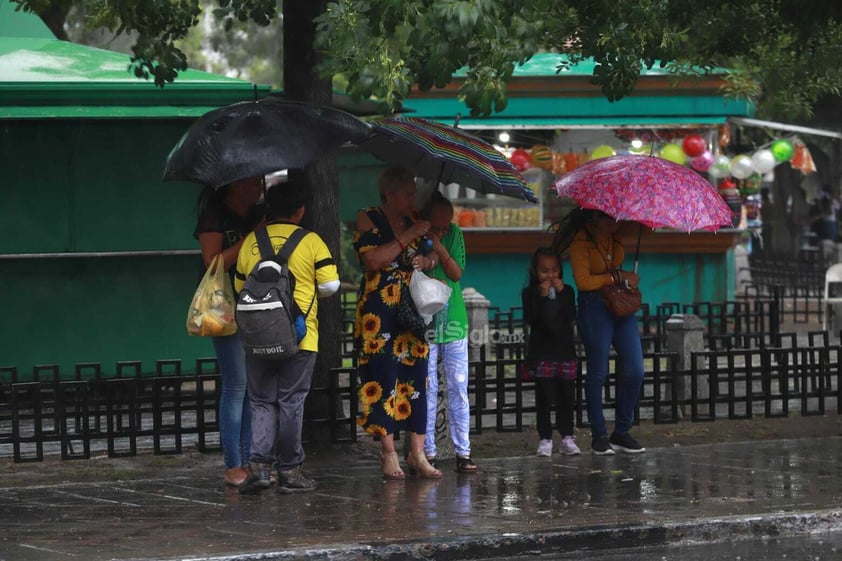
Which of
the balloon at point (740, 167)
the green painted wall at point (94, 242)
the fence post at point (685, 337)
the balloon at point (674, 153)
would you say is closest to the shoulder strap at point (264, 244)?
Result: the green painted wall at point (94, 242)

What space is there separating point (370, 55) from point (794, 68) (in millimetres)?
7359

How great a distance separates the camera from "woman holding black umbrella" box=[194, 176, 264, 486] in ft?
28.3

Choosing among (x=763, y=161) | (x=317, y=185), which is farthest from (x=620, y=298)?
(x=763, y=161)

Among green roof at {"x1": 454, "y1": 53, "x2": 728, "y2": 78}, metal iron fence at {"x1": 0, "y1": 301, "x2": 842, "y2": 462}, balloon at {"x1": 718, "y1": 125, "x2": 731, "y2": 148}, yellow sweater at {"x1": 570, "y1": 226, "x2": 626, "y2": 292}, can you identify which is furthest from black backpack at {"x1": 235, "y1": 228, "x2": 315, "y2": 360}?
balloon at {"x1": 718, "y1": 125, "x2": 731, "y2": 148}

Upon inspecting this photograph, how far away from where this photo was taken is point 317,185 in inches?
396

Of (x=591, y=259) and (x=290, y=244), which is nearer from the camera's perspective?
(x=290, y=244)

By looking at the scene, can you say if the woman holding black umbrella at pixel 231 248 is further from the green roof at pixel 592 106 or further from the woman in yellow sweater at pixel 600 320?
the green roof at pixel 592 106

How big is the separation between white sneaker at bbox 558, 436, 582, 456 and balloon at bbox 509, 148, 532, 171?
9901mm

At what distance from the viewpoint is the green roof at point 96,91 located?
1257 centimetres

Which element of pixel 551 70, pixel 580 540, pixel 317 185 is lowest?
pixel 580 540

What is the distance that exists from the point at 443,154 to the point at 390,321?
3.58ft

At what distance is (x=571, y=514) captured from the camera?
8.02 metres

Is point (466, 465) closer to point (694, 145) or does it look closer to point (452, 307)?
point (452, 307)

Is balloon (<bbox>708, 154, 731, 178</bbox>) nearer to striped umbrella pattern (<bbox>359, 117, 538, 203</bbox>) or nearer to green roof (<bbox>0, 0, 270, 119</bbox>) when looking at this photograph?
green roof (<bbox>0, 0, 270, 119</bbox>)
